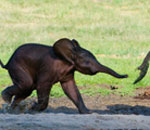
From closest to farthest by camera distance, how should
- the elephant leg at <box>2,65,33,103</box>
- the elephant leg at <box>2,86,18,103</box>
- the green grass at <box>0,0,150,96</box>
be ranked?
1. the elephant leg at <box>2,65,33,103</box>
2. the elephant leg at <box>2,86,18,103</box>
3. the green grass at <box>0,0,150,96</box>

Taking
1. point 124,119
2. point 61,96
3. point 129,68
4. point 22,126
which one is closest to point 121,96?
point 61,96

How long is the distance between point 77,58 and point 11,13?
19.4m

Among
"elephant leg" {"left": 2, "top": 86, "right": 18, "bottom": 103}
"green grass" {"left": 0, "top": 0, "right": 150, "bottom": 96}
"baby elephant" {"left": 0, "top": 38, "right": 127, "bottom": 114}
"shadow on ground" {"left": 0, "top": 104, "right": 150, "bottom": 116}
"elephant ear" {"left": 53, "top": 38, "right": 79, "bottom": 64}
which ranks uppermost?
"elephant ear" {"left": 53, "top": 38, "right": 79, "bottom": 64}

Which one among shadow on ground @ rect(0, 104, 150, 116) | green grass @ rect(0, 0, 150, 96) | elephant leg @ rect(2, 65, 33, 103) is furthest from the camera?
green grass @ rect(0, 0, 150, 96)

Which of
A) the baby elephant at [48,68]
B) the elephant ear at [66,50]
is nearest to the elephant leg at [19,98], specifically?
the baby elephant at [48,68]

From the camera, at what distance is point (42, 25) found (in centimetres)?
2411

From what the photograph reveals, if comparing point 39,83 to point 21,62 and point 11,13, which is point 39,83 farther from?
point 11,13

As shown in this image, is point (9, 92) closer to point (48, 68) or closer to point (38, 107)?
point (38, 107)

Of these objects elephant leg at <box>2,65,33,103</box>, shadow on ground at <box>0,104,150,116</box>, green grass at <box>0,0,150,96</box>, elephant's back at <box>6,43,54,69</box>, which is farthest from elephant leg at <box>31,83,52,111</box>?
green grass at <box>0,0,150,96</box>

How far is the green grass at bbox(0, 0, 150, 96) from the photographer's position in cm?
1340

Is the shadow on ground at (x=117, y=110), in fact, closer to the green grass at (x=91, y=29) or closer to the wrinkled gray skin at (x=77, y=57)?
the green grass at (x=91, y=29)

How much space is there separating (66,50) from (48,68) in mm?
392

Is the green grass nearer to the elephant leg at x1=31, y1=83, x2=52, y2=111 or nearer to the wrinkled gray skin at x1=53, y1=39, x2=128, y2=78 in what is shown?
the elephant leg at x1=31, y1=83, x2=52, y2=111

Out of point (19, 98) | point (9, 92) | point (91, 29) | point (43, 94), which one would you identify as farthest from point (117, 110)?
point (91, 29)
